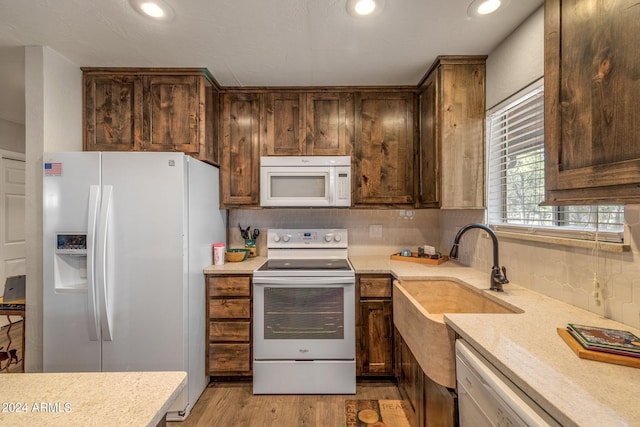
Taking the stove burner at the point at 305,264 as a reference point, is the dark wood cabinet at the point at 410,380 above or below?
below

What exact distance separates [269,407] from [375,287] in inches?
43.7

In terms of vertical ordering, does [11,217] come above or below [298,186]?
below

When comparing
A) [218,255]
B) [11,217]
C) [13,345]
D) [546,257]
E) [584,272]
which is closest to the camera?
[584,272]

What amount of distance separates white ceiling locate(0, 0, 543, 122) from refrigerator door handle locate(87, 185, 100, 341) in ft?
3.12

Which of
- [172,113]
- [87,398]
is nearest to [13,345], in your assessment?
[172,113]

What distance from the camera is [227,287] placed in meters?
2.07

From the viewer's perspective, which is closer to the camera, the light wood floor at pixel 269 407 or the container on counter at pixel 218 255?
the light wood floor at pixel 269 407

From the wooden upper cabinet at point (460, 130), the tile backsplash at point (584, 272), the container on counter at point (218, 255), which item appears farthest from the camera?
the container on counter at point (218, 255)

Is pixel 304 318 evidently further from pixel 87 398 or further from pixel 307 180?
pixel 87 398

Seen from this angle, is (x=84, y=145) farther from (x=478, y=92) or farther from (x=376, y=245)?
(x=478, y=92)

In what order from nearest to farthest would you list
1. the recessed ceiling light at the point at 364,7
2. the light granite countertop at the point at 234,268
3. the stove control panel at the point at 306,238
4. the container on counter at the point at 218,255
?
the recessed ceiling light at the point at 364,7 → the light granite countertop at the point at 234,268 → the container on counter at the point at 218,255 → the stove control panel at the point at 306,238

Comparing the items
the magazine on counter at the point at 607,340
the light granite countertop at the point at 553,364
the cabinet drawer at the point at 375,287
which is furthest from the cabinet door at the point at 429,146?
the magazine on counter at the point at 607,340

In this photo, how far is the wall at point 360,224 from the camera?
2.67 metres

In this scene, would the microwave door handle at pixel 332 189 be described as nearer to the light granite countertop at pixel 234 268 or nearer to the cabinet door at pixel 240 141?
the cabinet door at pixel 240 141
